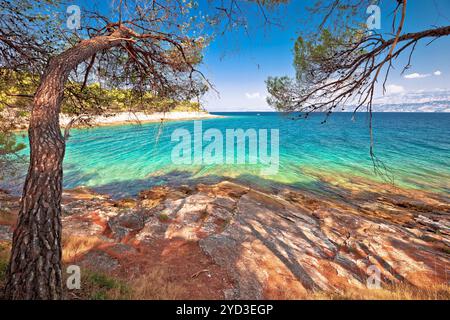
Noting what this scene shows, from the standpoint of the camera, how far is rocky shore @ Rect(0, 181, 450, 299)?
4.70 metres

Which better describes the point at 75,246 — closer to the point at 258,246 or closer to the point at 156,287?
the point at 156,287

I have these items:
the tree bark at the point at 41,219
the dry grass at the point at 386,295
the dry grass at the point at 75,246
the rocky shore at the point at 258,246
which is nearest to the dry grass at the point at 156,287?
the rocky shore at the point at 258,246

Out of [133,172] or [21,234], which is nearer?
[21,234]

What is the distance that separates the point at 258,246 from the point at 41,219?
555cm

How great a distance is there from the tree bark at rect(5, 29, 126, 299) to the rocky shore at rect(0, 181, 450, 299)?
3.76 ft

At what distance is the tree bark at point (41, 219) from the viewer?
2123 millimetres

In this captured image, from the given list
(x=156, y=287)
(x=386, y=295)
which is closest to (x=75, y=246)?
(x=156, y=287)

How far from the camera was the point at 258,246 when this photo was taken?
6.43 meters

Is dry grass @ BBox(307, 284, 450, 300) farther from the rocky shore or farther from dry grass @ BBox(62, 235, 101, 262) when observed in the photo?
dry grass @ BBox(62, 235, 101, 262)

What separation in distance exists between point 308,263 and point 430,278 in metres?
3.38

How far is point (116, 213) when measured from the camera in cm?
876

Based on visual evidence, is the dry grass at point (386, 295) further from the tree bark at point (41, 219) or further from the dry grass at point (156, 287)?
the tree bark at point (41, 219)
